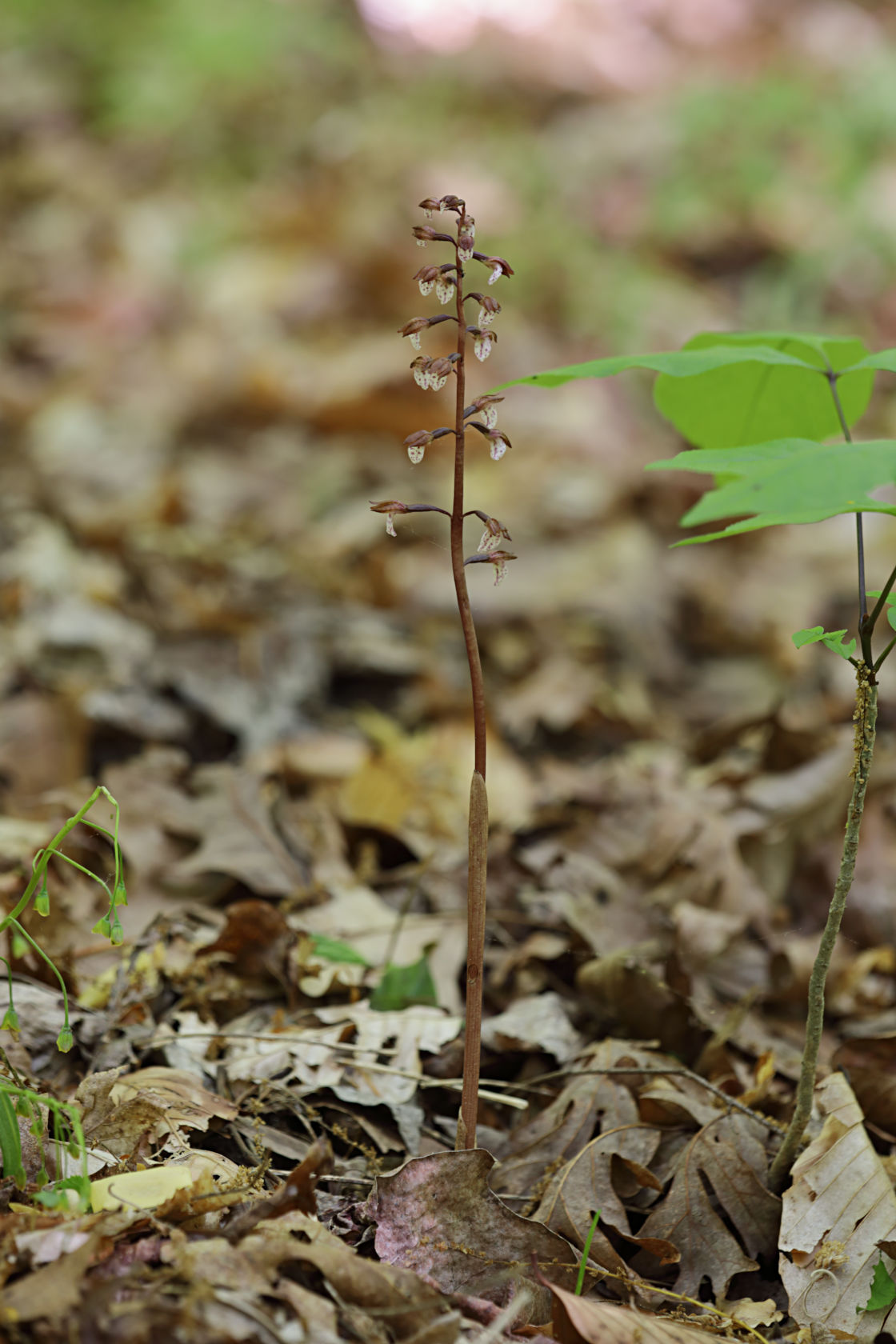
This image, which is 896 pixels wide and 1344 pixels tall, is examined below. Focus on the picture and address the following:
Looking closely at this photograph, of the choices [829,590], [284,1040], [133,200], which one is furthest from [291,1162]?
[133,200]

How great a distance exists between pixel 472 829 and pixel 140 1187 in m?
0.56

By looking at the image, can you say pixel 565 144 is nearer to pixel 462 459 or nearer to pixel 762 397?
pixel 762 397

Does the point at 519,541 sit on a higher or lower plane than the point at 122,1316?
higher

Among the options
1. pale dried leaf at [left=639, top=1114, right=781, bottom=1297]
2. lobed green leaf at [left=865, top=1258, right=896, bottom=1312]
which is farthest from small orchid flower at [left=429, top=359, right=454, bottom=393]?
lobed green leaf at [left=865, top=1258, right=896, bottom=1312]

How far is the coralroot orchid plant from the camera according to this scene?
1.19 meters

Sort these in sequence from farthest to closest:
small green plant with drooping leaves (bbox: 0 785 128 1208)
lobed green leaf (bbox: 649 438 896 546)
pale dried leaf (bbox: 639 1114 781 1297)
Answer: pale dried leaf (bbox: 639 1114 781 1297) → small green plant with drooping leaves (bbox: 0 785 128 1208) → lobed green leaf (bbox: 649 438 896 546)

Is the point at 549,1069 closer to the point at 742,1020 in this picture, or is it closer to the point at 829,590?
the point at 742,1020

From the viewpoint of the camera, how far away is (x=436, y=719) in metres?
3.30

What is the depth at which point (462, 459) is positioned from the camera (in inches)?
47.4

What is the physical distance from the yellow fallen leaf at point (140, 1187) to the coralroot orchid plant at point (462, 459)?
0.36m

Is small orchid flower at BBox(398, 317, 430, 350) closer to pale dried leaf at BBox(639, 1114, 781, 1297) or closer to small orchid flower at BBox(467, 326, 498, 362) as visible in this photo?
small orchid flower at BBox(467, 326, 498, 362)

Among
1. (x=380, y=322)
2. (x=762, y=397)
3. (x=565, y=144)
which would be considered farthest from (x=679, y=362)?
(x=565, y=144)

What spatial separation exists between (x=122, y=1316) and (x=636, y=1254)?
2.45 feet

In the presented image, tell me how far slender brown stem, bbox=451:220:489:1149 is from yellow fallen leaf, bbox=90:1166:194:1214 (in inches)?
13.8
